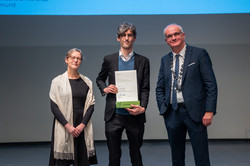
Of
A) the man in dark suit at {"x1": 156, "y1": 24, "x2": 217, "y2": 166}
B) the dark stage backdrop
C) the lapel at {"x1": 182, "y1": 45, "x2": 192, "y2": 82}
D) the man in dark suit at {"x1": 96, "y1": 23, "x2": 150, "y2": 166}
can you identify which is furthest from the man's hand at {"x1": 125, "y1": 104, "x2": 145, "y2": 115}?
the dark stage backdrop

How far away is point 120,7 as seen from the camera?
11.6 ft

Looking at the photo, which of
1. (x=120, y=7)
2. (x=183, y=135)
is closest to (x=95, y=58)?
(x=120, y=7)

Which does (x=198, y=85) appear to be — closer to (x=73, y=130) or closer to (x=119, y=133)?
(x=119, y=133)

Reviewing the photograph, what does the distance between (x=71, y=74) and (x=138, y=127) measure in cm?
75

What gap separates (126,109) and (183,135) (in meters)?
0.52

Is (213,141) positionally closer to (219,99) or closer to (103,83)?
(219,99)

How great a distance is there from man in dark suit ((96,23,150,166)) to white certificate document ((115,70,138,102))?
2.1 inches

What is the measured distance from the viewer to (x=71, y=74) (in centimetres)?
212

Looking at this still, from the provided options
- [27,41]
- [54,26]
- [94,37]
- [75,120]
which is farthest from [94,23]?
[75,120]

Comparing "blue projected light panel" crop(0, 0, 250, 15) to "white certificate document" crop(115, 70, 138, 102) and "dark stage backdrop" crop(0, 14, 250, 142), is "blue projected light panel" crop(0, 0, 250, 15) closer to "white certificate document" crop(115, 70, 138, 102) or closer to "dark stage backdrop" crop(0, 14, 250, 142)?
"dark stage backdrop" crop(0, 14, 250, 142)

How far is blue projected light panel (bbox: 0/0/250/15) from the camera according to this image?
→ 3488mm

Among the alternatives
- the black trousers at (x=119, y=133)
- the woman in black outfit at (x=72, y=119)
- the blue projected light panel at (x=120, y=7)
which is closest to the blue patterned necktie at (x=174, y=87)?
the black trousers at (x=119, y=133)

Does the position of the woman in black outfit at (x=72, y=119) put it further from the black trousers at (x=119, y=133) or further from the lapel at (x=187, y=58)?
the lapel at (x=187, y=58)

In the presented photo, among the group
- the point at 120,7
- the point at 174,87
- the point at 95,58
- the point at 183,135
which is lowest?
the point at 183,135
